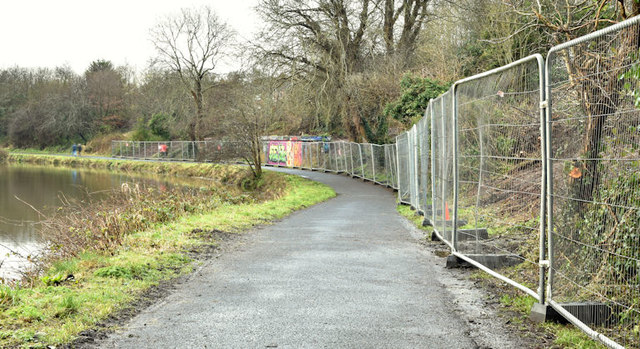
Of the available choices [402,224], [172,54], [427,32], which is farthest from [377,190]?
[172,54]

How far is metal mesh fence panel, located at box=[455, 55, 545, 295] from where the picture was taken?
5629 millimetres

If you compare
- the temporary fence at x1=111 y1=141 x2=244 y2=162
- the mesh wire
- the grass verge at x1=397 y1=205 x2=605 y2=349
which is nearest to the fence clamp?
the grass verge at x1=397 y1=205 x2=605 y2=349

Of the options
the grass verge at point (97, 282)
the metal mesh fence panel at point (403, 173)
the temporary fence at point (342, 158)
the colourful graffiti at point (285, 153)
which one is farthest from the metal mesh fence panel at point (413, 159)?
the colourful graffiti at point (285, 153)

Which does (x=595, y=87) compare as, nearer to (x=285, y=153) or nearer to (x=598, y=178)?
(x=598, y=178)

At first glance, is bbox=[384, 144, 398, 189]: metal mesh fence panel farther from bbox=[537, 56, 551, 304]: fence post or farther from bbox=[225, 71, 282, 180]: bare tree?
bbox=[537, 56, 551, 304]: fence post

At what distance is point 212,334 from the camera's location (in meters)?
5.02

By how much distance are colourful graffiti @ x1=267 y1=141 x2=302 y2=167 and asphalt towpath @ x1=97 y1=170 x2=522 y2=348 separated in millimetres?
33109

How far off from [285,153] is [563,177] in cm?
4080

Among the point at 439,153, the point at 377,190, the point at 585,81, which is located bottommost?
the point at 377,190

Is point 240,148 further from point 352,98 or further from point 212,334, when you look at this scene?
point 212,334

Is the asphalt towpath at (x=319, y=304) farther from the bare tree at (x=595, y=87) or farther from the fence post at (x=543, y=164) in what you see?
the bare tree at (x=595, y=87)

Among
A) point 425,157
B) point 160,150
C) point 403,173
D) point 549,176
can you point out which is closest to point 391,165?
point 403,173

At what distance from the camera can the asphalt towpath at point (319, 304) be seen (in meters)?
4.86

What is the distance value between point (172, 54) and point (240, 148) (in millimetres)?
25068
